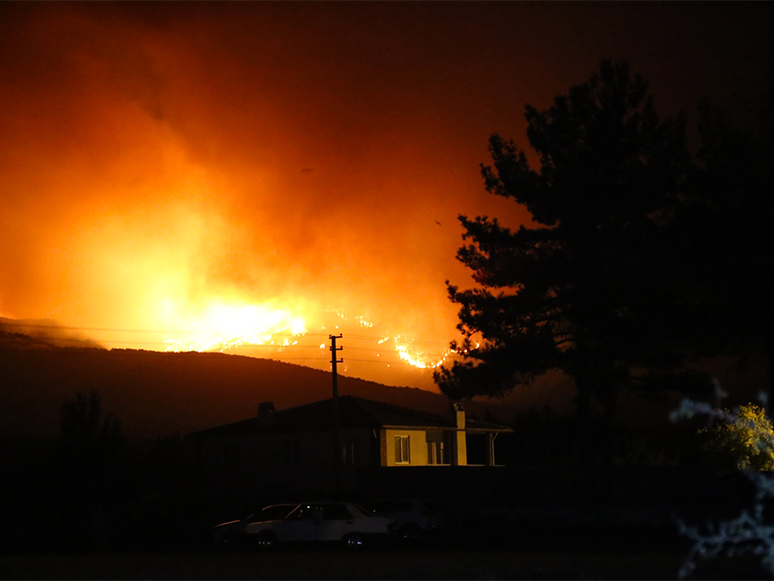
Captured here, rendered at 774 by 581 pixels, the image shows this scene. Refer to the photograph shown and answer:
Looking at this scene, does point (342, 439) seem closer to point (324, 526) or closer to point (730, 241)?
point (324, 526)

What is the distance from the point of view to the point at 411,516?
29.9 meters

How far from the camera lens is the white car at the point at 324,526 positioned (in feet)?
91.7

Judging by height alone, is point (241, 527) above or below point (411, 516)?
below

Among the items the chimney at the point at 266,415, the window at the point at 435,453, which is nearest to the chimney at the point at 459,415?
the window at the point at 435,453

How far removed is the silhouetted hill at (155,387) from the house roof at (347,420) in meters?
45.7

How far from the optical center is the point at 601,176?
32969mm

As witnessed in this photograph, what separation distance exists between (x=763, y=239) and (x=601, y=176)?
10295 millimetres

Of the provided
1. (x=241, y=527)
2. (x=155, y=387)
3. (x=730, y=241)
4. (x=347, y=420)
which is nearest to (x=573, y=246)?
(x=730, y=241)

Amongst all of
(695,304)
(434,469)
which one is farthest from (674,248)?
(434,469)

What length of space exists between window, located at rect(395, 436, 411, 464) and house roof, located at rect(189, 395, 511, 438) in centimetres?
109

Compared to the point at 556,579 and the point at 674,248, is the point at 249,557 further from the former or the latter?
the point at 674,248

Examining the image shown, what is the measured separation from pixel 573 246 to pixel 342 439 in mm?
24750

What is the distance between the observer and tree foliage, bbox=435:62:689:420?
3167cm

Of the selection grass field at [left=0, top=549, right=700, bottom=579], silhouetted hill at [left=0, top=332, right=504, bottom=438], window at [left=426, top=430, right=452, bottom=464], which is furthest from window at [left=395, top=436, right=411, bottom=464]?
silhouetted hill at [left=0, top=332, right=504, bottom=438]
